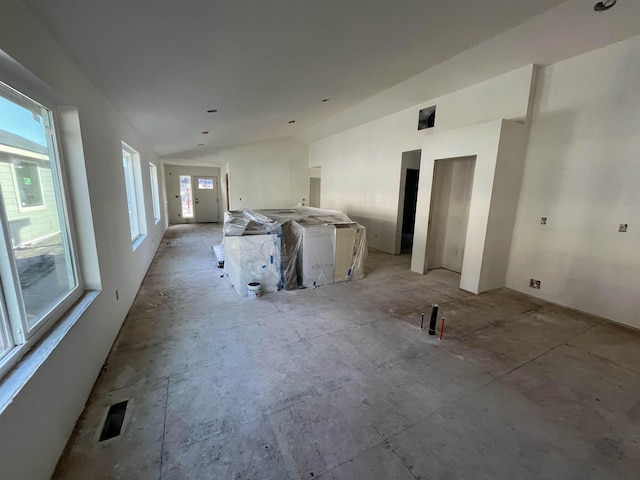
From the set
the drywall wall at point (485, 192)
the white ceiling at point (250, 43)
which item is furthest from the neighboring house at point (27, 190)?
the drywall wall at point (485, 192)

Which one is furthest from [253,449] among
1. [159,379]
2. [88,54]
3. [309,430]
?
[88,54]

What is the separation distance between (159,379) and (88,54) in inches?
96.2

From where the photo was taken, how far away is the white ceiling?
60.4 inches

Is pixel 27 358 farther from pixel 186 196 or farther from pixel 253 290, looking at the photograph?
pixel 186 196

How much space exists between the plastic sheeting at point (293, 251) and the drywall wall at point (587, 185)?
8.53 ft

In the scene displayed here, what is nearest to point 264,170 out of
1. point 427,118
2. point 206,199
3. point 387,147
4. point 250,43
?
point 206,199

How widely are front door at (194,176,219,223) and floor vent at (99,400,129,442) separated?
10.1 metres

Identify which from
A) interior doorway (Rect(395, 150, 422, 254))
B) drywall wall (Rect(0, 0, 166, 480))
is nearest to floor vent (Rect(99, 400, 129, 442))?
drywall wall (Rect(0, 0, 166, 480))

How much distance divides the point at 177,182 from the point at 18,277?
1028 cm

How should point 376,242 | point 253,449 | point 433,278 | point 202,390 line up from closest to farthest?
point 253,449
point 202,390
point 433,278
point 376,242

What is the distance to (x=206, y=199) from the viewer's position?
36.1 feet

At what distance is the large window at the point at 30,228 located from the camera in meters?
1.32

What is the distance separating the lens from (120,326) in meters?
2.78

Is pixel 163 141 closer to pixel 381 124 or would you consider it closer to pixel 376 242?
pixel 381 124
